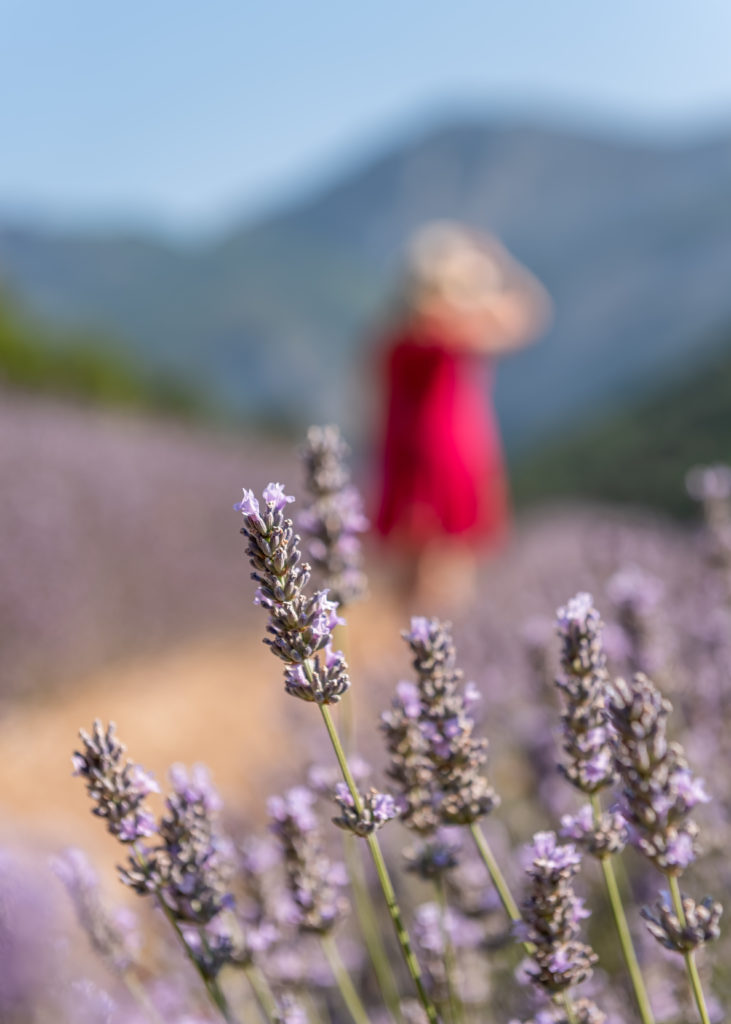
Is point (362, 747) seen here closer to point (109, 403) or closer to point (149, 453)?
point (149, 453)

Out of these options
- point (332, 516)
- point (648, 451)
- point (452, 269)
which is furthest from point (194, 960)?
point (648, 451)

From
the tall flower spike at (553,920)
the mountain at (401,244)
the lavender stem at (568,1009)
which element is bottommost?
the lavender stem at (568,1009)

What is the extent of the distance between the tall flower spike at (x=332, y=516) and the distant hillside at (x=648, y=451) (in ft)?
26.5

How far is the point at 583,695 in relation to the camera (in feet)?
3.15

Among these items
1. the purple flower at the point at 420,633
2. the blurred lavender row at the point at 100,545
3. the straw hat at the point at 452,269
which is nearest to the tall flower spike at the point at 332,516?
the purple flower at the point at 420,633

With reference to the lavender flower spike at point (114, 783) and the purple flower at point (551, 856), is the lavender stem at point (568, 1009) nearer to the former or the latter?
the purple flower at point (551, 856)

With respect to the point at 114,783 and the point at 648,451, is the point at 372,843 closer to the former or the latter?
the point at 114,783

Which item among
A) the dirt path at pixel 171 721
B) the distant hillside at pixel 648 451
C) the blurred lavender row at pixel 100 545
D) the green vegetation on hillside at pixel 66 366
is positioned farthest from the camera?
the green vegetation on hillside at pixel 66 366

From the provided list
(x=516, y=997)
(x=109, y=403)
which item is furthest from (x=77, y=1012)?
(x=109, y=403)

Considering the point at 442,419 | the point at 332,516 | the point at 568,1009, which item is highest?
the point at 442,419

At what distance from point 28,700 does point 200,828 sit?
6657mm

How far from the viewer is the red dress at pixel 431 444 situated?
21.9 feet

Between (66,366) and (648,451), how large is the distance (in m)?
10.7

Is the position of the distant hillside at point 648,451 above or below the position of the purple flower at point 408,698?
above
